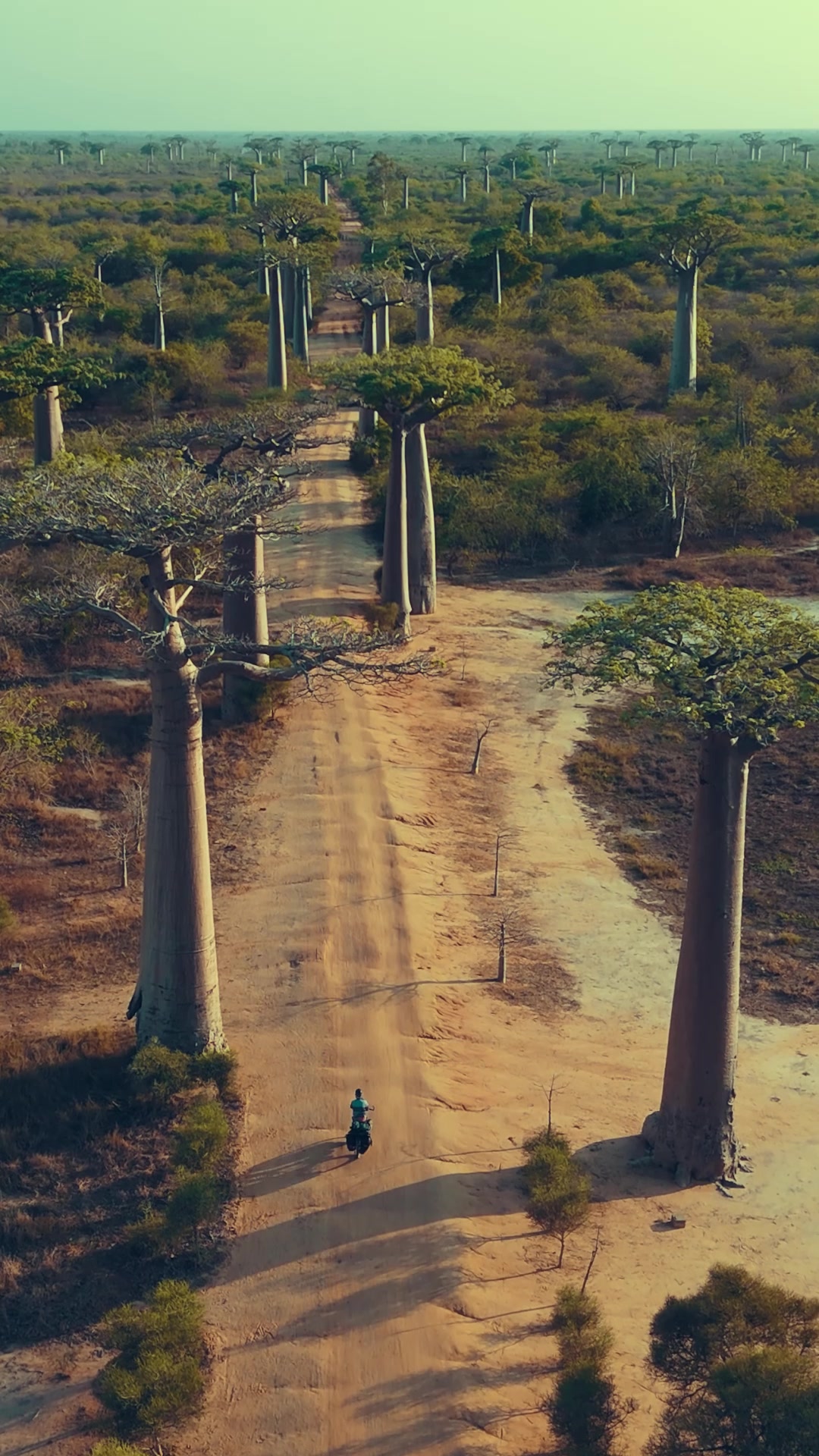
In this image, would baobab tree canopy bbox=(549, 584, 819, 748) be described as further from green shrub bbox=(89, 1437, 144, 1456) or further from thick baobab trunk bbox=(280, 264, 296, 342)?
thick baobab trunk bbox=(280, 264, 296, 342)

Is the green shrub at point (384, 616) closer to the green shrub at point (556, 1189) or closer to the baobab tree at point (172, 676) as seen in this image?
the baobab tree at point (172, 676)

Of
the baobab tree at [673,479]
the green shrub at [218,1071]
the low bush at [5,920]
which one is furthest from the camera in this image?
the baobab tree at [673,479]

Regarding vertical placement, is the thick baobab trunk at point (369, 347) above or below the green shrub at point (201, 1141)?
above

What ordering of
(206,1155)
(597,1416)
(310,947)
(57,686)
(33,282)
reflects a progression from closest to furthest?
(597,1416)
(206,1155)
(310,947)
(57,686)
(33,282)

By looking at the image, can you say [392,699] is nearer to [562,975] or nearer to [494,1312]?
[562,975]

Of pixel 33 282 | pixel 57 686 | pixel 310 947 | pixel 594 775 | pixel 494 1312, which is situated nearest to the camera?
pixel 494 1312

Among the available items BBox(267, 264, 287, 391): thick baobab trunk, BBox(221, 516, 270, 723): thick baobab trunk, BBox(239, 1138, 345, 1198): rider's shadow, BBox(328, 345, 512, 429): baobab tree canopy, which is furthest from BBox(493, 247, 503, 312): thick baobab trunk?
BBox(239, 1138, 345, 1198): rider's shadow

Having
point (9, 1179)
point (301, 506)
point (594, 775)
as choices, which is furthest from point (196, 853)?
point (301, 506)

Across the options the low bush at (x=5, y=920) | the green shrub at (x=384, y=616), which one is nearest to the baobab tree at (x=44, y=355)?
the green shrub at (x=384, y=616)
